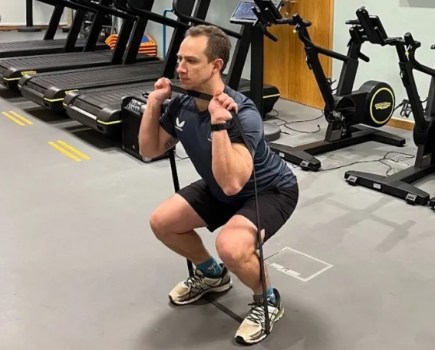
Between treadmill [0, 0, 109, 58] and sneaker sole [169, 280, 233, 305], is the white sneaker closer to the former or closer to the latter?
sneaker sole [169, 280, 233, 305]

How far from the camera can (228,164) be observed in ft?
7.30

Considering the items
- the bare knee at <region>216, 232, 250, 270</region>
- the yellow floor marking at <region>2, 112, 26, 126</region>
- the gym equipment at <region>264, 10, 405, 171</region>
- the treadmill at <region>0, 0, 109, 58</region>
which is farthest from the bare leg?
the treadmill at <region>0, 0, 109, 58</region>

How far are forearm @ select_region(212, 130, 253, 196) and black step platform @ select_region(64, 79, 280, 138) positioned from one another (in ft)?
9.68

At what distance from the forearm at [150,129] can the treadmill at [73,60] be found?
13.9 feet

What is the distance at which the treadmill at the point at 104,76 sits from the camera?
19.3 feet

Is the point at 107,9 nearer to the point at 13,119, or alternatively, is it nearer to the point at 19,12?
the point at 13,119

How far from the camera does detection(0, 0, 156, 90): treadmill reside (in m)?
6.72

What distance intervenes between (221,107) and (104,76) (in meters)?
4.53

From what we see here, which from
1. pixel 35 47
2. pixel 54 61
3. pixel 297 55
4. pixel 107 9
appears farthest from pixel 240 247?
pixel 35 47

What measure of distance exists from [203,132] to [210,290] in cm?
88

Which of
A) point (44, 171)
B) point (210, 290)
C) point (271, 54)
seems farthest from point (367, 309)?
point (271, 54)

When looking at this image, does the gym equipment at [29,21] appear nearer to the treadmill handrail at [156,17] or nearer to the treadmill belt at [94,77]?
the treadmill belt at [94,77]

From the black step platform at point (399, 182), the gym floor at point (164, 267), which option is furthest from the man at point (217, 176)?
the black step platform at point (399, 182)

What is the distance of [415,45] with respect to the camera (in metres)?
4.38
